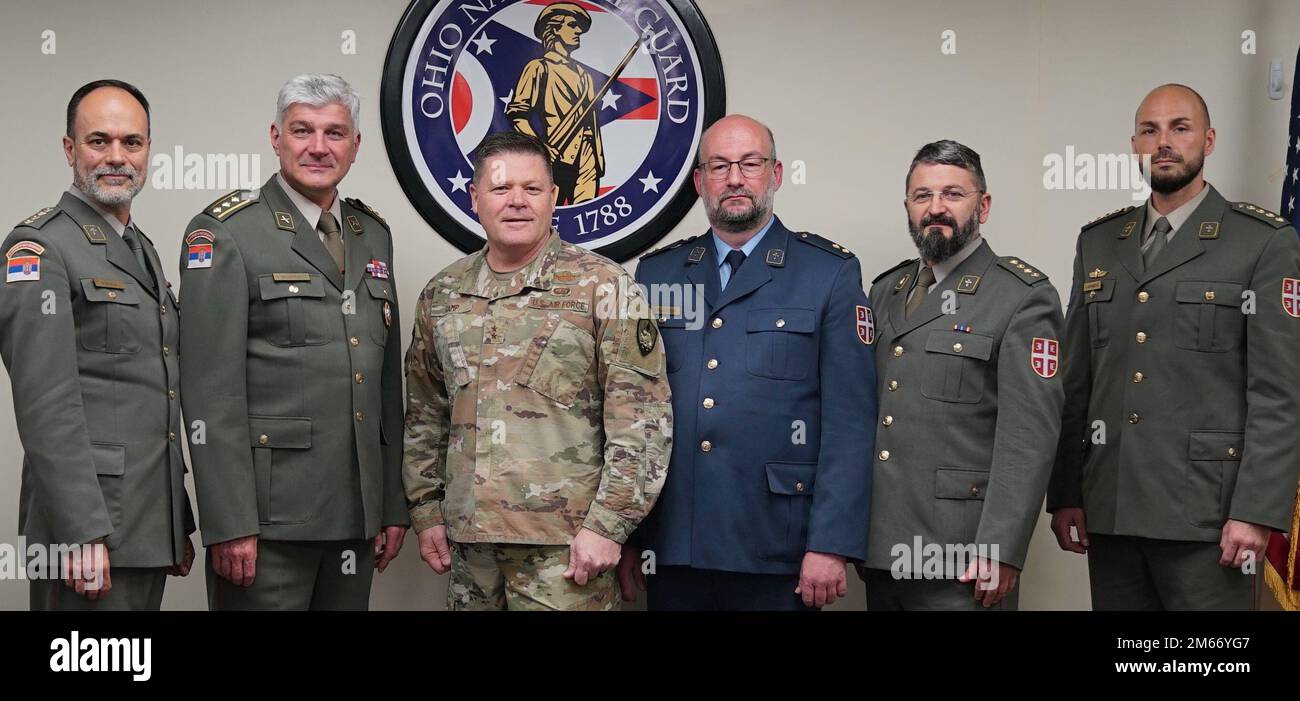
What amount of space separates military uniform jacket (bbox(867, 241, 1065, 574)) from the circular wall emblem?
44.7 inches

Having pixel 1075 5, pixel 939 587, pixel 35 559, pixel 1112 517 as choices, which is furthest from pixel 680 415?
pixel 1075 5

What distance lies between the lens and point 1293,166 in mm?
3484

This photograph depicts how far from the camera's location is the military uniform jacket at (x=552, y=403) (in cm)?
276

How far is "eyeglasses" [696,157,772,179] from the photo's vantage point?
3031 millimetres

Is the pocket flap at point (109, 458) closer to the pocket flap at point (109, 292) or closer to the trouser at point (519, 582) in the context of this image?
the pocket flap at point (109, 292)

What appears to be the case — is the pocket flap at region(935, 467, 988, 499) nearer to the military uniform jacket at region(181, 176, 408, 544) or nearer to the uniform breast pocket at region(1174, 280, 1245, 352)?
the uniform breast pocket at region(1174, 280, 1245, 352)

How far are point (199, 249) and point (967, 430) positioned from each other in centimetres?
201

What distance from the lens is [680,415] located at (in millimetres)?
2959

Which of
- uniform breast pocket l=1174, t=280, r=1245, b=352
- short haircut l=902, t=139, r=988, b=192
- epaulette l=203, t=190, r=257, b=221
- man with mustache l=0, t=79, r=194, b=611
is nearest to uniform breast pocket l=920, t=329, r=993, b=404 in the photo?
short haircut l=902, t=139, r=988, b=192

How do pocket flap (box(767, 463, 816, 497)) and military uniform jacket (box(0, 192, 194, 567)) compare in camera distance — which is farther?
pocket flap (box(767, 463, 816, 497))

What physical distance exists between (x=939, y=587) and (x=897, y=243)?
4.48 feet

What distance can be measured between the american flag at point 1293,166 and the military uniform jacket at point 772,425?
1.47 meters
